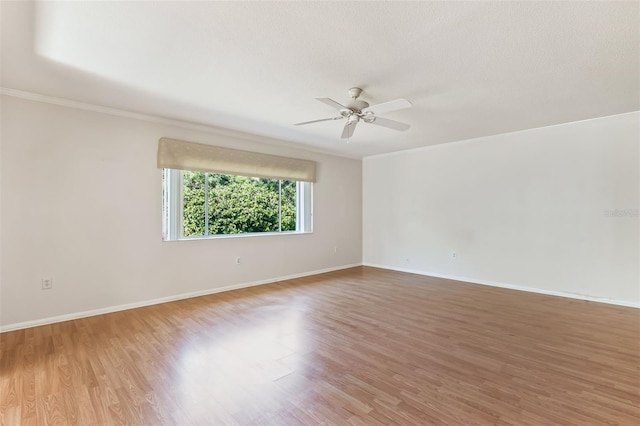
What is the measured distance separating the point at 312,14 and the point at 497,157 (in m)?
4.19

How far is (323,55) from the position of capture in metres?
2.31

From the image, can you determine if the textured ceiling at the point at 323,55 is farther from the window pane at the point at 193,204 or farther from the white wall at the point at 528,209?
the window pane at the point at 193,204

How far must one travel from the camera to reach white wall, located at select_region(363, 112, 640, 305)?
384 centimetres

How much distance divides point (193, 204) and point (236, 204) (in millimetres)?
760

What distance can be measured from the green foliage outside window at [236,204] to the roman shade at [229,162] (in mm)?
328

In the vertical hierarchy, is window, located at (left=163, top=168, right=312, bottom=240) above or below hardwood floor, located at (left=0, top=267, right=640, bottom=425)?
above

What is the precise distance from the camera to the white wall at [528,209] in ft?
12.6

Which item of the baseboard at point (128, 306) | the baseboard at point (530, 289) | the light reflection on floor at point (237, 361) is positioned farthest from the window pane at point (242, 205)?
the baseboard at point (530, 289)

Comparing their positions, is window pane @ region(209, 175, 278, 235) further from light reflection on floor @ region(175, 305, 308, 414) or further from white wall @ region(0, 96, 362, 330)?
light reflection on floor @ region(175, 305, 308, 414)

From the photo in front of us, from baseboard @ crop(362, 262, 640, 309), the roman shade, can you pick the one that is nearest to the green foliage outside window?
the roman shade

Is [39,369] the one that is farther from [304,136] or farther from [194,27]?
[304,136]

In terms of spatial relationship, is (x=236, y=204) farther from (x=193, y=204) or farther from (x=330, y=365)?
(x=330, y=365)

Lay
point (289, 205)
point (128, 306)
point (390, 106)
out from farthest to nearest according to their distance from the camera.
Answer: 1. point (289, 205)
2. point (128, 306)
3. point (390, 106)

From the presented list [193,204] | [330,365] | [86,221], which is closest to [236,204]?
[193,204]
